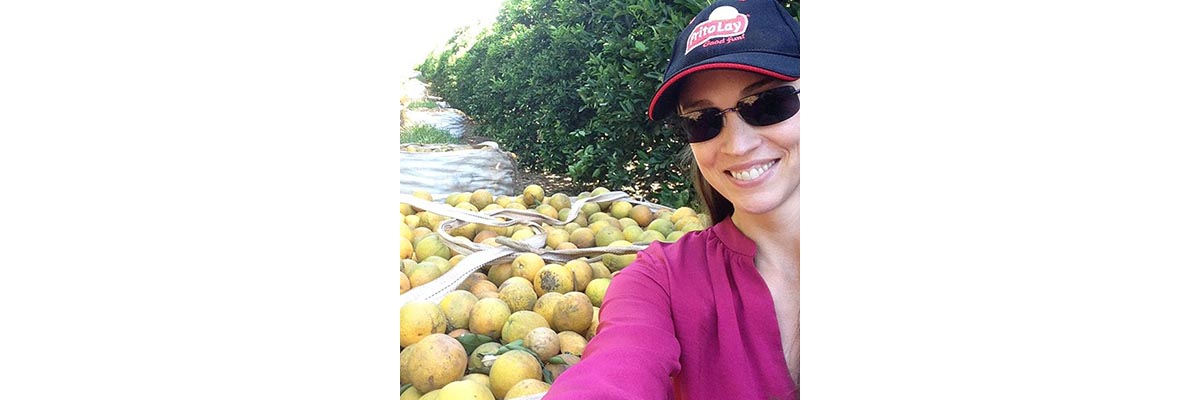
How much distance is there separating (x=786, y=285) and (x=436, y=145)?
929mm

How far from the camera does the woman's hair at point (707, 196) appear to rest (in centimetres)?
213

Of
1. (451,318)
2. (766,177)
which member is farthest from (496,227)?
(766,177)

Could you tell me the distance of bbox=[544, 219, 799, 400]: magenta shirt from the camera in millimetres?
1982

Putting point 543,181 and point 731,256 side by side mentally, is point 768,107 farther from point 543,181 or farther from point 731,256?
point 543,181

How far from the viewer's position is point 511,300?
2207 mm

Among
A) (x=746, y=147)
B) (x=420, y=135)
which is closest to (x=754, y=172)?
(x=746, y=147)

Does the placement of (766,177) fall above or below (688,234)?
above

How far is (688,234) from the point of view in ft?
7.06

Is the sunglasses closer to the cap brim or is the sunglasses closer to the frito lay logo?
the cap brim

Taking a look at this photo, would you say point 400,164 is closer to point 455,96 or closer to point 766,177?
point 455,96

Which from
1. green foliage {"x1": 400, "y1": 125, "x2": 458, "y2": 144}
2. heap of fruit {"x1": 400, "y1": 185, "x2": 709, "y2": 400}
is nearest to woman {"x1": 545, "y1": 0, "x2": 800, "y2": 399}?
heap of fruit {"x1": 400, "y1": 185, "x2": 709, "y2": 400}

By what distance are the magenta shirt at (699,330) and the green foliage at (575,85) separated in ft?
0.70

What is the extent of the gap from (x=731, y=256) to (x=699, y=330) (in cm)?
19

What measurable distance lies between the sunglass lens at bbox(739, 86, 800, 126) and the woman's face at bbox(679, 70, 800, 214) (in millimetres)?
12
